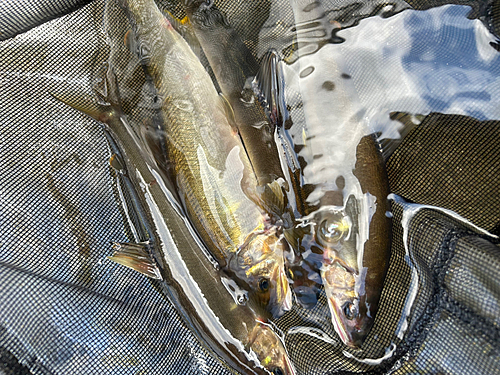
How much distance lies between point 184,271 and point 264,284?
0.41 m

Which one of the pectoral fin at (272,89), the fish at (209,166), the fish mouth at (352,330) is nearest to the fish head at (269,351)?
the fish at (209,166)

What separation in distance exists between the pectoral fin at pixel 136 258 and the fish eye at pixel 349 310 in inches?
35.9

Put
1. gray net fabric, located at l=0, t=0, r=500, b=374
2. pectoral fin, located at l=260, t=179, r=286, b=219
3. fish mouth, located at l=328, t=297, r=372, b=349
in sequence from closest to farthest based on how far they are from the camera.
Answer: gray net fabric, located at l=0, t=0, r=500, b=374
fish mouth, located at l=328, t=297, r=372, b=349
pectoral fin, located at l=260, t=179, r=286, b=219

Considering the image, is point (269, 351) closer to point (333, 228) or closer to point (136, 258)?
point (333, 228)

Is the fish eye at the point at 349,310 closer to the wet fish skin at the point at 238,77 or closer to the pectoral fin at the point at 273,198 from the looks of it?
the pectoral fin at the point at 273,198

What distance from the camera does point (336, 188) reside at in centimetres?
181

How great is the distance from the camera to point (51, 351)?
1635 mm

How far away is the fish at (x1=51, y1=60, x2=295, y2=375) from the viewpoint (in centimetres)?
179

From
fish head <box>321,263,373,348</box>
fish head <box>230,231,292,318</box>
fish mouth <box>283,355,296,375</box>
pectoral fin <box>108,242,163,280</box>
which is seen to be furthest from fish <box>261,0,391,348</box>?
pectoral fin <box>108,242,163,280</box>

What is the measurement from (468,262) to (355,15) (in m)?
1.36

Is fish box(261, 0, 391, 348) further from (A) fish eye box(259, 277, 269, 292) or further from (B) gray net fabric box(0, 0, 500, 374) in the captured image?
(A) fish eye box(259, 277, 269, 292)

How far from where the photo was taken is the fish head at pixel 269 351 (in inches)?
70.4

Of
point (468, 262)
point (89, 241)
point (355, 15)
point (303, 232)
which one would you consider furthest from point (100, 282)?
point (355, 15)

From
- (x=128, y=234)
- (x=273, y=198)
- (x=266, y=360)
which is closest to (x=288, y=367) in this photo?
(x=266, y=360)
